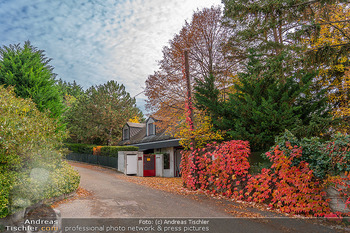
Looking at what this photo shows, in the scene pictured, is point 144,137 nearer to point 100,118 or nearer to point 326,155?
point 100,118

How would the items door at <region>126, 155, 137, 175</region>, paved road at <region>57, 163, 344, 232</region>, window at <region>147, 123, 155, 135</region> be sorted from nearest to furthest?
paved road at <region>57, 163, 344, 232</region> < door at <region>126, 155, 137, 175</region> < window at <region>147, 123, 155, 135</region>

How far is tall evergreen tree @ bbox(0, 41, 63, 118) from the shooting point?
36.3ft

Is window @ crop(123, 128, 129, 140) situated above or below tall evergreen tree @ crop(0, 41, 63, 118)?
below

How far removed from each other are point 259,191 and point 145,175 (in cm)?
1280

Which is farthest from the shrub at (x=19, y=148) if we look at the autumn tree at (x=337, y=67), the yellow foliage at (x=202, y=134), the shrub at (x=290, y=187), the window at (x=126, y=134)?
the window at (x=126, y=134)

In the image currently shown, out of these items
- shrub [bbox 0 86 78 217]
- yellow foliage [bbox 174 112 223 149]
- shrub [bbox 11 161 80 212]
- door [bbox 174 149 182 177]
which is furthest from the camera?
door [bbox 174 149 182 177]

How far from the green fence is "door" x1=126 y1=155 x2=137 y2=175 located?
3.48 meters

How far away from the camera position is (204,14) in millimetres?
15961

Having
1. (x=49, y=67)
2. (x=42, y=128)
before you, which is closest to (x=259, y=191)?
(x=42, y=128)

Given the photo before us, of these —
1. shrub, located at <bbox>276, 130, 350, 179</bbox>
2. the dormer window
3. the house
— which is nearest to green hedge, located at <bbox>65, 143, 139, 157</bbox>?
the house

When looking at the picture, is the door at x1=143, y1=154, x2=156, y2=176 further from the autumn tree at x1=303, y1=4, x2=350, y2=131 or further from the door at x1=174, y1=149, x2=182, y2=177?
the autumn tree at x1=303, y1=4, x2=350, y2=131

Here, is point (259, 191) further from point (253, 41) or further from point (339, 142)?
point (253, 41)

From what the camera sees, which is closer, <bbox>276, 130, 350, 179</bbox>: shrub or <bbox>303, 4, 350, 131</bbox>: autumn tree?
<bbox>276, 130, 350, 179</bbox>: shrub

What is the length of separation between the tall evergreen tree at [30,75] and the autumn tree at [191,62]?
19.7ft
